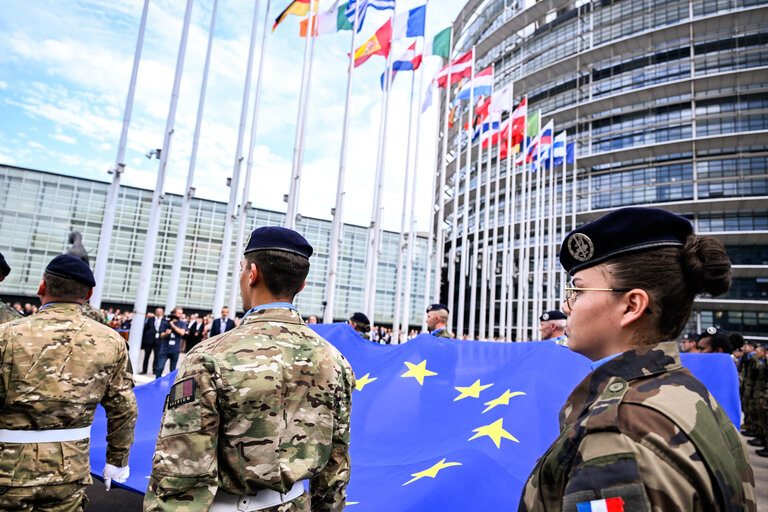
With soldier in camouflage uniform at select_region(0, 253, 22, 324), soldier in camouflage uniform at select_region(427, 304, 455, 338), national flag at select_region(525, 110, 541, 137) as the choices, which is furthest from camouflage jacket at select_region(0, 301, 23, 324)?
national flag at select_region(525, 110, 541, 137)

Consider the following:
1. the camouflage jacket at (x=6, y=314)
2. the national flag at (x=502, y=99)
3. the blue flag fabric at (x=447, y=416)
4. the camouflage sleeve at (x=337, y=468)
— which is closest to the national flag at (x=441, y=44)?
the national flag at (x=502, y=99)

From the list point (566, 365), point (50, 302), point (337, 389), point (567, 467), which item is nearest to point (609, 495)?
point (567, 467)

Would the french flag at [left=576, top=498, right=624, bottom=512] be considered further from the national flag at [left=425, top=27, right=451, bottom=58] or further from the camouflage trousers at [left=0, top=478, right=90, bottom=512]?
the national flag at [left=425, top=27, right=451, bottom=58]

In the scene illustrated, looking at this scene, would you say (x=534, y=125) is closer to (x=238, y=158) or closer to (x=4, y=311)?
(x=238, y=158)

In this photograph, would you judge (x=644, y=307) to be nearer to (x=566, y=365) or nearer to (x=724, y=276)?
(x=724, y=276)

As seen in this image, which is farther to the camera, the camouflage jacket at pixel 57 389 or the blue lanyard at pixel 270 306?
the camouflage jacket at pixel 57 389

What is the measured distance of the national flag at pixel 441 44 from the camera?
17797 millimetres

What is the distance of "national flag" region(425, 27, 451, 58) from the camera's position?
1780 centimetres

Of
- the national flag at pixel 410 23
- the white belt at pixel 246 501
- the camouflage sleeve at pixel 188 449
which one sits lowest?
the white belt at pixel 246 501

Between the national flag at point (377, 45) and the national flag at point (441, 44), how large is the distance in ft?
11.1

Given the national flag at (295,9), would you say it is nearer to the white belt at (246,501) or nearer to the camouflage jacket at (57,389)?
the camouflage jacket at (57,389)

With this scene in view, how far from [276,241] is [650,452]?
1.63m

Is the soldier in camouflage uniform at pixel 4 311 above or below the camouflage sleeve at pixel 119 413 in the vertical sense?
above

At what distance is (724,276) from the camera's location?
3.74ft
